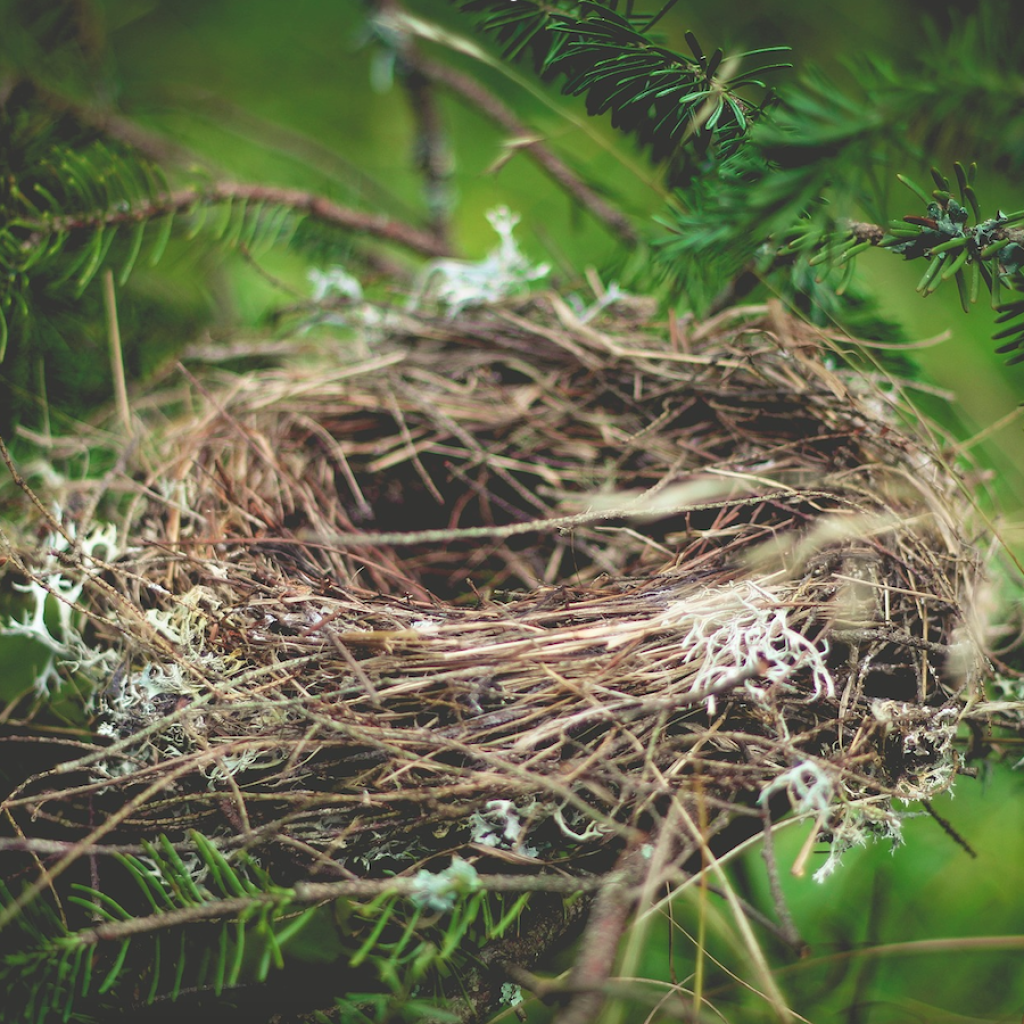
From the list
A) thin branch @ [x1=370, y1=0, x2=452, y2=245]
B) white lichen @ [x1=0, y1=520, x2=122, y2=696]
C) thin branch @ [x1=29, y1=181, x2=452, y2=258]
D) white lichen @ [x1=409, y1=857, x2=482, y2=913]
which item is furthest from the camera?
thin branch @ [x1=370, y1=0, x2=452, y2=245]

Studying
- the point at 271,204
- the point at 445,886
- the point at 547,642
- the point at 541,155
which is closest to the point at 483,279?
the point at 541,155

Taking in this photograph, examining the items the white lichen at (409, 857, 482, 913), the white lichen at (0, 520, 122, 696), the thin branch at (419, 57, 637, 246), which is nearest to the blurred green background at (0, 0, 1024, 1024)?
the thin branch at (419, 57, 637, 246)

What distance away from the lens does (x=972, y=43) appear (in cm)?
35

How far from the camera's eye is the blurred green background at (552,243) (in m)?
0.92

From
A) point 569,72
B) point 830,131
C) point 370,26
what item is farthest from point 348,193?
point 830,131

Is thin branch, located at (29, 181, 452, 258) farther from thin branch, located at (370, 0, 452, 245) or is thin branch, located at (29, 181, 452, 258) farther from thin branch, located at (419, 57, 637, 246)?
thin branch, located at (419, 57, 637, 246)

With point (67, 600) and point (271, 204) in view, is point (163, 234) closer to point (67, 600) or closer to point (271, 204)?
point (271, 204)

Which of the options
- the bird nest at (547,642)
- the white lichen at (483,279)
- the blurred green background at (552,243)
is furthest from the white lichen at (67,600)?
the white lichen at (483,279)

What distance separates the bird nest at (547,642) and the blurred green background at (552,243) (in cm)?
13

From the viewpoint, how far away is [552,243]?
118 centimetres

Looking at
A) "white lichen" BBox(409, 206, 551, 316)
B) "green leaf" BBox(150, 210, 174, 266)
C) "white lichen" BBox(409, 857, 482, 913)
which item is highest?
"green leaf" BBox(150, 210, 174, 266)

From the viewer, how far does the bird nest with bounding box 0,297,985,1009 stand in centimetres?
51

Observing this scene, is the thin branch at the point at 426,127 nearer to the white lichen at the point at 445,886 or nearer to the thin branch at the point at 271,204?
the thin branch at the point at 271,204

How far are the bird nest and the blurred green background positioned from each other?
13 centimetres
